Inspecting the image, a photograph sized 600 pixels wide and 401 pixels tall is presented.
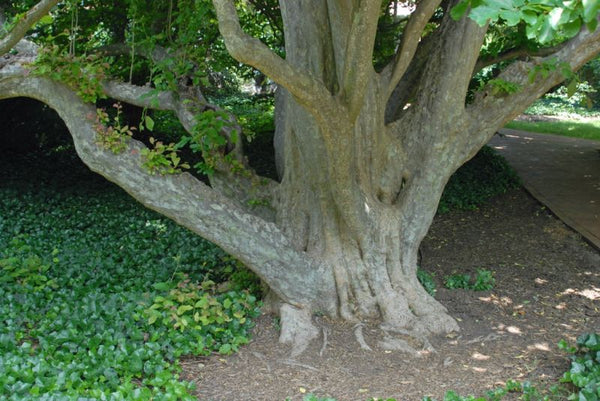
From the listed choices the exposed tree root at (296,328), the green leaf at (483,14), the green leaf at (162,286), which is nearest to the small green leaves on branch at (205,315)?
the green leaf at (162,286)

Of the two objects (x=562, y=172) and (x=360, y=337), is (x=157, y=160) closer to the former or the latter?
(x=360, y=337)

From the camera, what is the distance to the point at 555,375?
506cm

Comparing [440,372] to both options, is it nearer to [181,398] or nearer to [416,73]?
[181,398]

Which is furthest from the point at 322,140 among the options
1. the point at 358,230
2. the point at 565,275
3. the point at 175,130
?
the point at 175,130

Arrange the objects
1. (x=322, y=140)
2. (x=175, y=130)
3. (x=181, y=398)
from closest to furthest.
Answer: (x=181, y=398) → (x=322, y=140) → (x=175, y=130)

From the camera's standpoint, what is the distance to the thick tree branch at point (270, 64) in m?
4.12

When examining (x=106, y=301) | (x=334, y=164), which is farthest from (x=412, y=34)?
(x=106, y=301)

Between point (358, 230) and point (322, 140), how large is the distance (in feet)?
3.06

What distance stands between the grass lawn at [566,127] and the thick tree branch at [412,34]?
43.2ft

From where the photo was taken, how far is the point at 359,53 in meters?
4.75

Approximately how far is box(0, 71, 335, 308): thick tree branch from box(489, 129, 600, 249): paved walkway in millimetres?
4717

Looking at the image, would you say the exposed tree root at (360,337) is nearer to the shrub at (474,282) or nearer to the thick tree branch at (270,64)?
the shrub at (474,282)

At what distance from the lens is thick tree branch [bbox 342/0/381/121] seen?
4.60 metres

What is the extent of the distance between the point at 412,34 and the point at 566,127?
51.9ft
